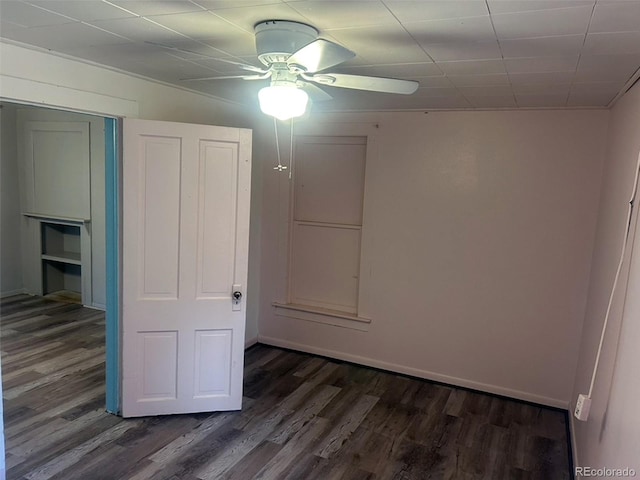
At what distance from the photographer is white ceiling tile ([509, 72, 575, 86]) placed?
7.93 ft

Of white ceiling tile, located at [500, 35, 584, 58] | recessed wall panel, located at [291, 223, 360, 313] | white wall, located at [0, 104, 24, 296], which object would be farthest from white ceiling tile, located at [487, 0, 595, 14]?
white wall, located at [0, 104, 24, 296]

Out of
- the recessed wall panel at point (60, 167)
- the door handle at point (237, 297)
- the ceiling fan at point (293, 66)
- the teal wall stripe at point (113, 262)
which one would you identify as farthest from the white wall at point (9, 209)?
the ceiling fan at point (293, 66)

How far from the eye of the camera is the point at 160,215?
300 cm

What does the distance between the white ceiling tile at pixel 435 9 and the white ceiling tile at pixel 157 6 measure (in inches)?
28.1

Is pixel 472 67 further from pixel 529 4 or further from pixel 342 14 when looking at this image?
pixel 342 14

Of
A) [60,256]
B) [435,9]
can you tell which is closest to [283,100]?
[435,9]

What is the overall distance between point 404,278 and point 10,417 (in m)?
3.07

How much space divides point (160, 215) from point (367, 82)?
167cm

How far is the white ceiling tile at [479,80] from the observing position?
2537 millimetres

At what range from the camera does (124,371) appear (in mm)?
3086

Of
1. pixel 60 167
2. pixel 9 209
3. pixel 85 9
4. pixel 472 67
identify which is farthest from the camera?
pixel 9 209

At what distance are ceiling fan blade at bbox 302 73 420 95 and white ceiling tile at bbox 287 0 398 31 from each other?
22cm

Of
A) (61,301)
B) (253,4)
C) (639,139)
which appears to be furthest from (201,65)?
(61,301)

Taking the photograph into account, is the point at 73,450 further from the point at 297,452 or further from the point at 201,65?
the point at 201,65
